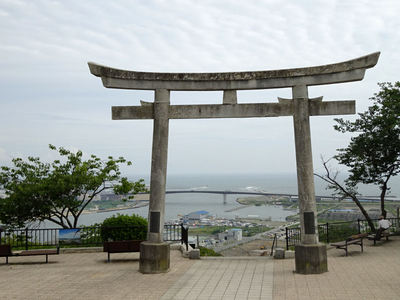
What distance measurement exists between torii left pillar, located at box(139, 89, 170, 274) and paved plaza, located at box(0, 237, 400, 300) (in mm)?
422

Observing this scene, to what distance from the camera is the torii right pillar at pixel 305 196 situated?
9516 mm

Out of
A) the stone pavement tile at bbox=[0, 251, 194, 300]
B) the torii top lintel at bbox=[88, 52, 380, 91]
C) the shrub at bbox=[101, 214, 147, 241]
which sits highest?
the torii top lintel at bbox=[88, 52, 380, 91]

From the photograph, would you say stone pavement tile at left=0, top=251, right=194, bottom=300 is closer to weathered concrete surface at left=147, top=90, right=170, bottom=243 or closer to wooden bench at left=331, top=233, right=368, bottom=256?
weathered concrete surface at left=147, top=90, right=170, bottom=243

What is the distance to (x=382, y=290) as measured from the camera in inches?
301

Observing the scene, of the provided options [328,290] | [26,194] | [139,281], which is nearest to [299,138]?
[328,290]

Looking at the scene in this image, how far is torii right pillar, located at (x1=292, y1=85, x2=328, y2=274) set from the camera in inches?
375

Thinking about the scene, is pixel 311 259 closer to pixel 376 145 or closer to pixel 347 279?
pixel 347 279

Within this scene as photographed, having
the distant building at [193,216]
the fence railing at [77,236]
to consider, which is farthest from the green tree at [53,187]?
the distant building at [193,216]

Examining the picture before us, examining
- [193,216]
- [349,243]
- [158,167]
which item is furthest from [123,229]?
[193,216]

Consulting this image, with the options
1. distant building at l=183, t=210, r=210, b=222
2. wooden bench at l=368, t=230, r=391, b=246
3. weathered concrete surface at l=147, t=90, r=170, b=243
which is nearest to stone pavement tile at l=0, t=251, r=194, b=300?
weathered concrete surface at l=147, t=90, r=170, b=243

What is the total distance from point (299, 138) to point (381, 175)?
868 cm

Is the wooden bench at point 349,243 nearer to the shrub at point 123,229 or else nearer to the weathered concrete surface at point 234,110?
the weathered concrete surface at point 234,110

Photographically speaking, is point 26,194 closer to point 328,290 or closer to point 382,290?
point 328,290

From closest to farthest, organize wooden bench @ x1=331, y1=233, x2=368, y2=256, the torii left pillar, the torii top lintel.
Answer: the torii left pillar
the torii top lintel
wooden bench @ x1=331, y1=233, x2=368, y2=256
